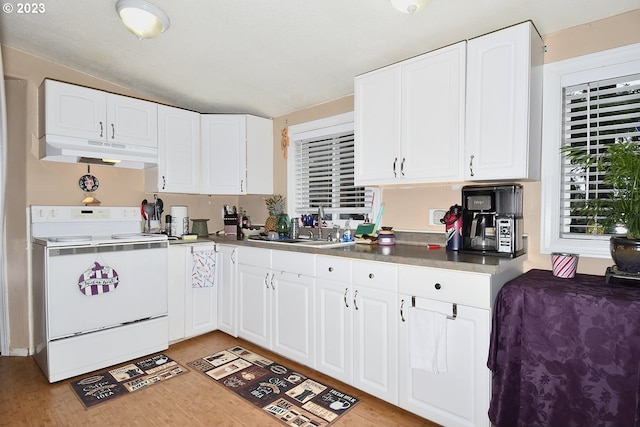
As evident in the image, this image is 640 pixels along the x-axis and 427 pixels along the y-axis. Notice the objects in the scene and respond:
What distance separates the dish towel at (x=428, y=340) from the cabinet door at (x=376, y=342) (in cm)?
14

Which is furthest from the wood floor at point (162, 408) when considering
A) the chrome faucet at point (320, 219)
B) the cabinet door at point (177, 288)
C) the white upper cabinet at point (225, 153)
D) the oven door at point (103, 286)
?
the white upper cabinet at point (225, 153)

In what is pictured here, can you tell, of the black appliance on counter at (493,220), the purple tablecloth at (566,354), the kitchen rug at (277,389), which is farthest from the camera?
the kitchen rug at (277,389)

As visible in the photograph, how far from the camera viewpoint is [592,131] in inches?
77.2

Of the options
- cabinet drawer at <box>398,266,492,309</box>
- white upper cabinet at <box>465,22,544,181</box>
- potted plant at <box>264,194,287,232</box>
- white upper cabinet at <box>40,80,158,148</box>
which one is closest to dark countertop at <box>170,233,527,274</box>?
cabinet drawer at <box>398,266,492,309</box>

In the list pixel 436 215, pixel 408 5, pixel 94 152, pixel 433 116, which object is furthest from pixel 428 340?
pixel 94 152

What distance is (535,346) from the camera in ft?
5.16

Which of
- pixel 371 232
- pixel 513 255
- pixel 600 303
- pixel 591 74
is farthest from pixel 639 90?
pixel 371 232

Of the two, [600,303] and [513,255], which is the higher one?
[513,255]

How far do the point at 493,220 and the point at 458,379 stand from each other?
91cm

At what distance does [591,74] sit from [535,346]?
1567mm

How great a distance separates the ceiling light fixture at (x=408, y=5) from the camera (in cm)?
178

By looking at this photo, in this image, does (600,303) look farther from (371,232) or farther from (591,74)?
(371,232)

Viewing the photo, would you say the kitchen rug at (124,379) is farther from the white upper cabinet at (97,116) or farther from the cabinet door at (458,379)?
the white upper cabinet at (97,116)

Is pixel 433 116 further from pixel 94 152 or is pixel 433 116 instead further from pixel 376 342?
pixel 94 152
